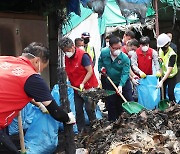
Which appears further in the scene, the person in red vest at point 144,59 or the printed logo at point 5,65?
the person in red vest at point 144,59

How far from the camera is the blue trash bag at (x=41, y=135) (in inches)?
216

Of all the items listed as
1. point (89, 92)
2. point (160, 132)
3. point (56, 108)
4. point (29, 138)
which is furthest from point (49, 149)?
point (56, 108)

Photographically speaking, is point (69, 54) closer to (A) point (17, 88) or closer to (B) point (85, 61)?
(B) point (85, 61)

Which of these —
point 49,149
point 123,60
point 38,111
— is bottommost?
point 49,149

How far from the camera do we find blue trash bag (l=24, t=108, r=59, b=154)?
5.48 meters

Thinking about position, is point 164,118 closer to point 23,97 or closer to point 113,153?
point 113,153

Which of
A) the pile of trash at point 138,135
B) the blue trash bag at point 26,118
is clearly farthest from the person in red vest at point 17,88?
the blue trash bag at point 26,118

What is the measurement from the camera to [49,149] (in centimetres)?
555

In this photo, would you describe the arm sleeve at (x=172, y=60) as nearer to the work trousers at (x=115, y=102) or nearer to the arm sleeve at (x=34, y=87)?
the work trousers at (x=115, y=102)

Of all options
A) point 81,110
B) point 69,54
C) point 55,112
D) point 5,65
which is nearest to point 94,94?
point 81,110

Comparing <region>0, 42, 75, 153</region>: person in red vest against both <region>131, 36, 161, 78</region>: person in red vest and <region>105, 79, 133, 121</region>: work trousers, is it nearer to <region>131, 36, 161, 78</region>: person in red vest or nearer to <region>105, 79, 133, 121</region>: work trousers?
<region>105, 79, 133, 121</region>: work trousers

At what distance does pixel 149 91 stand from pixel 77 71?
5.44ft

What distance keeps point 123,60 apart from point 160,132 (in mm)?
2135

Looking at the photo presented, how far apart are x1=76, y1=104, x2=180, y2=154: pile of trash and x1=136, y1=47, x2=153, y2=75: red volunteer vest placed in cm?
234
